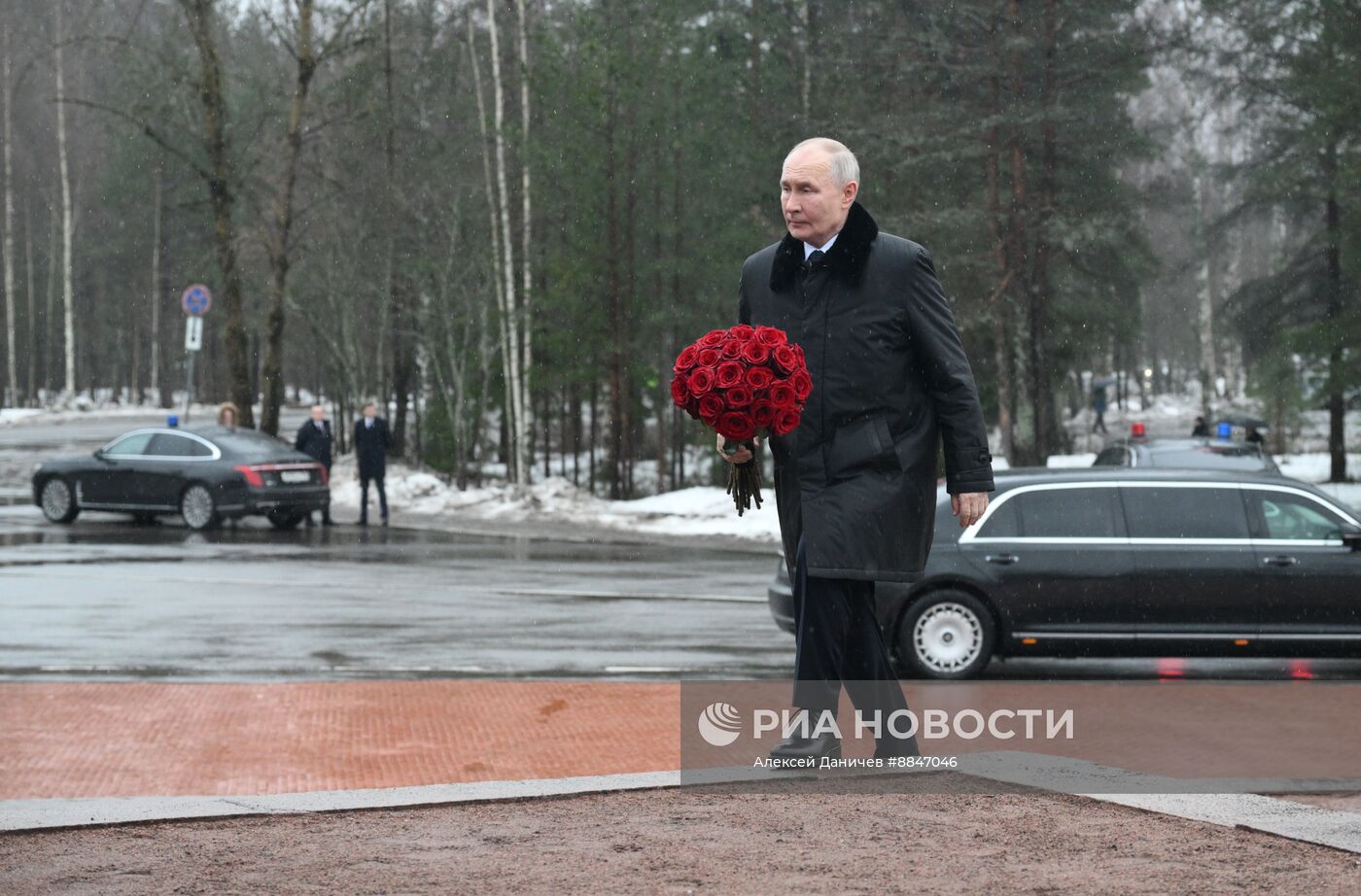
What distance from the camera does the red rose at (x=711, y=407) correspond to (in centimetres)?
573

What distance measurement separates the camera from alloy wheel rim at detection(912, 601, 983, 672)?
37.9ft

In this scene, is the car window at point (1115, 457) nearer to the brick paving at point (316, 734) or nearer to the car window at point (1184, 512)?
the car window at point (1184, 512)

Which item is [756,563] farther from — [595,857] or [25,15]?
[25,15]

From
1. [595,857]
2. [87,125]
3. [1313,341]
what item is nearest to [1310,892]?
[595,857]

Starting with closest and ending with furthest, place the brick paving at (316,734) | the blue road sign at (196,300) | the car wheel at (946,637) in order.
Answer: the brick paving at (316,734) < the car wheel at (946,637) < the blue road sign at (196,300)

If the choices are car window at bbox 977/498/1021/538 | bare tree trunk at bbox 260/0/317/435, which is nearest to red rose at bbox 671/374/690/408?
car window at bbox 977/498/1021/538

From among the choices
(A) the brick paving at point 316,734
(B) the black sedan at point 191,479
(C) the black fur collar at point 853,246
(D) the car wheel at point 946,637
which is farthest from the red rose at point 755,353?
(B) the black sedan at point 191,479

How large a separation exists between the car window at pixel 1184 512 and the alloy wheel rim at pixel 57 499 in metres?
19.0

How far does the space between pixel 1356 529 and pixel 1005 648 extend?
2.30m

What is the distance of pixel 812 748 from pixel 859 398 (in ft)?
3.68

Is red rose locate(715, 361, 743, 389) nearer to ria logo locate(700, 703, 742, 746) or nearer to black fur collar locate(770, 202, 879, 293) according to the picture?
black fur collar locate(770, 202, 879, 293)

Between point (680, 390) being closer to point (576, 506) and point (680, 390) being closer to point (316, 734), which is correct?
point (316, 734)

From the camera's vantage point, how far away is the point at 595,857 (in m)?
4.86

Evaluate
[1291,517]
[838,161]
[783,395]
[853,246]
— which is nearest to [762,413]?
[783,395]
